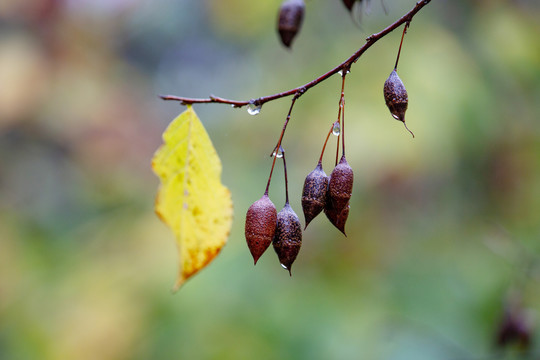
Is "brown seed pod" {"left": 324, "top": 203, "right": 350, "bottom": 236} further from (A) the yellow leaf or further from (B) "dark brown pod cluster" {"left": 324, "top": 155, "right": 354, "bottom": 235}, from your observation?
(A) the yellow leaf

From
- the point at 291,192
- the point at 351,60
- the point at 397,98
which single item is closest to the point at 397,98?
the point at 397,98

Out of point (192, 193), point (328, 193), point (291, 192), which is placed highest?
point (328, 193)

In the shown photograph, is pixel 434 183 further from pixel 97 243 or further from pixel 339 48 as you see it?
pixel 97 243

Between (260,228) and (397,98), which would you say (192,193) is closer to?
(260,228)

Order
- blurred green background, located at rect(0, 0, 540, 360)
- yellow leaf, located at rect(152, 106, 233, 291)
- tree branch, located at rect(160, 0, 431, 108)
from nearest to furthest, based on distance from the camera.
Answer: tree branch, located at rect(160, 0, 431, 108) → yellow leaf, located at rect(152, 106, 233, 291) → blurred green background, located at rect(0, 0, 540, 360)

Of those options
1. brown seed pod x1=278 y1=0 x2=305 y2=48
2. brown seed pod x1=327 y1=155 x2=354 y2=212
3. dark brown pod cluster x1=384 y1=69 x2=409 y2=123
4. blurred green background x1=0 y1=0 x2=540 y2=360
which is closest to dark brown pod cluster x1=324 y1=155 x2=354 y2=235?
brown seed pod x1=327 y1=155 x2=354 y2=212

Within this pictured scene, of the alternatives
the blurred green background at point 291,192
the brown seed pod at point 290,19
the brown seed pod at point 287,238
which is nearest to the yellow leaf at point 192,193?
the brown seed pod at point 287,238

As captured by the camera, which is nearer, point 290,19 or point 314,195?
point 314,195

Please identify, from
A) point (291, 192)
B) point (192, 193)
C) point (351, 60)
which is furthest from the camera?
point (291, 192)
